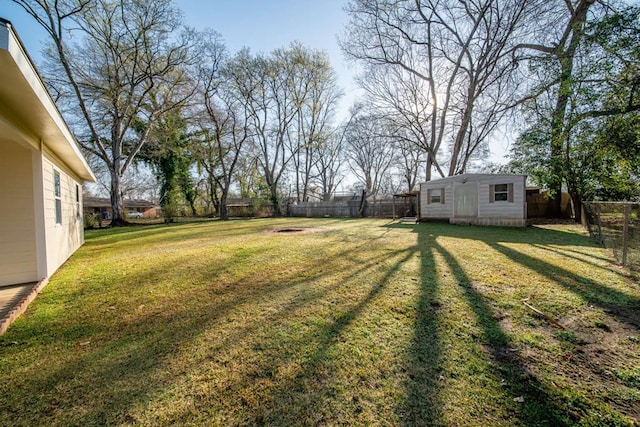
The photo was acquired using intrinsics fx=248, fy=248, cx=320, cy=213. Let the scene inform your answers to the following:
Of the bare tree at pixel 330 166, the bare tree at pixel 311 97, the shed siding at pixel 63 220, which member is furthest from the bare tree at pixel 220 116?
the shed siding at pixel 63 220

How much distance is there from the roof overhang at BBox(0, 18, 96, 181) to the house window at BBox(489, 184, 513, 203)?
43.3ft

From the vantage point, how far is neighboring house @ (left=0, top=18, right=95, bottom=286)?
2.77 meters

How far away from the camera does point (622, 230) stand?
173 inches

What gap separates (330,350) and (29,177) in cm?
510

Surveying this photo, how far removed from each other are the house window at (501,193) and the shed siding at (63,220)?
535 inches

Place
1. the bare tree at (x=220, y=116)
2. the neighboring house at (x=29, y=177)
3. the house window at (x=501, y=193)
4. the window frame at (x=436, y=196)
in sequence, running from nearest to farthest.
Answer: the neighboring house at (x=29, y=177)
the house window at (x=501, y=193)
the window frame at (x=436, y=196)
the bare tree at (x=220, y=116)

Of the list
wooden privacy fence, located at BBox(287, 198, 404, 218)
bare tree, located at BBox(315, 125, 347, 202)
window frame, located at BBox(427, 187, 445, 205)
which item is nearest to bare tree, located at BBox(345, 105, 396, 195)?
bare tree, located at BBox(315, 125, 347, 202)

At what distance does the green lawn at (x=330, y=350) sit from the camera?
1460mm

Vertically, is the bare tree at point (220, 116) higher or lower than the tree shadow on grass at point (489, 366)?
higher

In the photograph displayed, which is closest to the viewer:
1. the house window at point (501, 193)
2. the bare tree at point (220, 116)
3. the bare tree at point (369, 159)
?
the house window at point (501, 193)

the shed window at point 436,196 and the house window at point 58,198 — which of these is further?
the shed window at point 436,196

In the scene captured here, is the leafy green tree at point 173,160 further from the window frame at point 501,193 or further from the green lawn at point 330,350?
the window frame at point 501,193

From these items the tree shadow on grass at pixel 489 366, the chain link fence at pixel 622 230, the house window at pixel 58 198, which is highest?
the house window at pixel 58 198

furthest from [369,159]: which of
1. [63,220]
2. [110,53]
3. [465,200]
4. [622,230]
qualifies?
[63,220]
